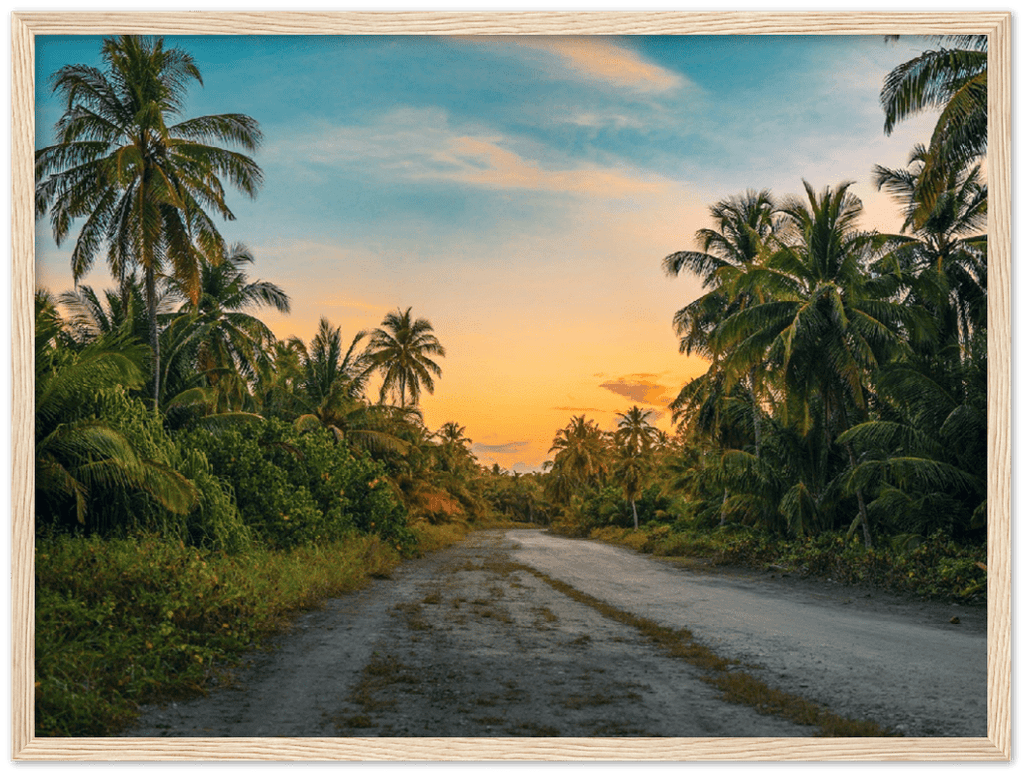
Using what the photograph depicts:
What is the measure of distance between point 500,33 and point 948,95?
5448 mm

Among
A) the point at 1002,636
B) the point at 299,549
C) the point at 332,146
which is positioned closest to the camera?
the point at 1002,636

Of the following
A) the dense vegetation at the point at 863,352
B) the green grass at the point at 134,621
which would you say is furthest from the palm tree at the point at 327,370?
the green grass at the point at 134,621

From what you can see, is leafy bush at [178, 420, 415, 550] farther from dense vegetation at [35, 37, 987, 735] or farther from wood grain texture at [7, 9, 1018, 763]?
wood grain texture at [7, 9, 1018, 763]

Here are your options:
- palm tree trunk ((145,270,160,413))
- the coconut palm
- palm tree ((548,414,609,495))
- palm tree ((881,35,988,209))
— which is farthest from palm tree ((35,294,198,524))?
palm tree ((548,414,609,495))

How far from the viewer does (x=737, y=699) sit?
4.77 m

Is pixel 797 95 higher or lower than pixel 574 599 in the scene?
higher

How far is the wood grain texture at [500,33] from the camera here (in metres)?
4.18

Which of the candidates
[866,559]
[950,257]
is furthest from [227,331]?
[950,257]

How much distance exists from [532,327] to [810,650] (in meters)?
3.96

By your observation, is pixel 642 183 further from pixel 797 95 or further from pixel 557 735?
pixel 557 735

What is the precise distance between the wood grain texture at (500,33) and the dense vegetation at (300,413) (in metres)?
0.29

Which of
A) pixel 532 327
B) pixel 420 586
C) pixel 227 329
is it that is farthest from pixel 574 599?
pixel 227 329

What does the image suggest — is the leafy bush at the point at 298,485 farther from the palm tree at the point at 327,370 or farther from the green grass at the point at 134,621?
the palm tree at the point at 327,370

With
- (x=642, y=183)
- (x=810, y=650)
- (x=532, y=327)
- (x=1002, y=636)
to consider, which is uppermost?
(x=642, y=183)
